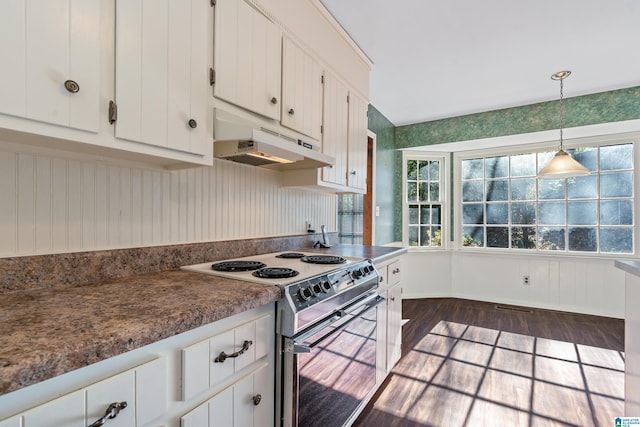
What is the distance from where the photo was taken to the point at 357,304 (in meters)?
1.59

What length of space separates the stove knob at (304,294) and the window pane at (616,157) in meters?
4.45

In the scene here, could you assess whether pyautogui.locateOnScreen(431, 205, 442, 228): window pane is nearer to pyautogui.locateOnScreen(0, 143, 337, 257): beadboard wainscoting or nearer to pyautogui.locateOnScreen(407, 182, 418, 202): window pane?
pyautogui.locateOnScreen(407, 182, 418, 202): window pane

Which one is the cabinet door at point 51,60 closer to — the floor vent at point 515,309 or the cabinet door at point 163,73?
the cabinet door at point 163,73

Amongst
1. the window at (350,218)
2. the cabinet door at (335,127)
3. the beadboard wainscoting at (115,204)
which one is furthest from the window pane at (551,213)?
the beadboard wainscoting at (115,204)

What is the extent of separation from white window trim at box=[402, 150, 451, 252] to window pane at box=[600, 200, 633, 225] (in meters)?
1.77

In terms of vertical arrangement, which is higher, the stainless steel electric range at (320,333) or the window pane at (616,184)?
the window pane at (616,184)

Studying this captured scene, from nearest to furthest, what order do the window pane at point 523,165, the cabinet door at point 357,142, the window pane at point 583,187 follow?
the cabinet door at point 357,142 < the window pane at point 583,187 < the window pane at point 523,165

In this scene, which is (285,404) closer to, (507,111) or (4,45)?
(4,45)

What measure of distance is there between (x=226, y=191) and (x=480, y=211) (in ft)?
13.0

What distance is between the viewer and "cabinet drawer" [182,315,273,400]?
0.80m

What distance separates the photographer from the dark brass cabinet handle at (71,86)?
825mm

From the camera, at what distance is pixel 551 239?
3.98m

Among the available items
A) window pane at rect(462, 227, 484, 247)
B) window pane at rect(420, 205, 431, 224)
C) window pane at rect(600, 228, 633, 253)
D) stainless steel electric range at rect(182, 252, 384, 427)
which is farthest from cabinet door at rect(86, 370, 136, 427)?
window pane at rect(600, 228, 633, 253)

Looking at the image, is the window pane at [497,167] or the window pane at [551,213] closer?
the window pane at [551,213]
